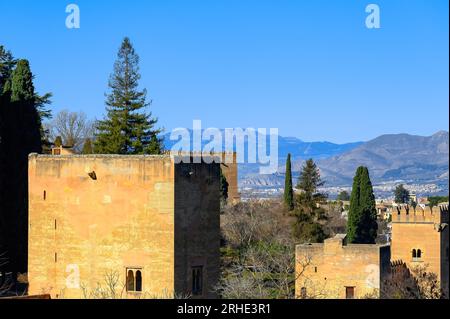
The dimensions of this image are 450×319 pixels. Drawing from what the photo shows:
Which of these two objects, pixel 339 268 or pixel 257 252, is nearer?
pixel 339 268

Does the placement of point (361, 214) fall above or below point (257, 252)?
above

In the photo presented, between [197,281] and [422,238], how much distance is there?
19.5 metres

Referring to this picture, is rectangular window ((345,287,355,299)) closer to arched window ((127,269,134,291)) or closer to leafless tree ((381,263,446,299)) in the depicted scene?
leafless tree ((381,263,446,299))

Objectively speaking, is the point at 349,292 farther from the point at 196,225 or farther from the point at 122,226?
the point at 122,226

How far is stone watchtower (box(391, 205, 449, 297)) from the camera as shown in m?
46.3

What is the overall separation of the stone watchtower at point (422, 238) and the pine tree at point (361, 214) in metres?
4.16

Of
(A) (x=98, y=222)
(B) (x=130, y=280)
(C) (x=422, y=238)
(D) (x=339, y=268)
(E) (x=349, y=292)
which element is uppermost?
(A) (x=98, y=222)

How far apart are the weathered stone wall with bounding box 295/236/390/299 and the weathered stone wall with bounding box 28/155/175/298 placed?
7.93m

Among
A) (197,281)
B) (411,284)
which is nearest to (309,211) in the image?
(411,284)

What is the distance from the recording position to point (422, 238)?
1860 inches

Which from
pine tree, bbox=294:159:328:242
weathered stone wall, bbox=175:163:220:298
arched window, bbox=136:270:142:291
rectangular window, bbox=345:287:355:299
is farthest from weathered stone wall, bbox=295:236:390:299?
pine tree, bbox=294:159:328:242

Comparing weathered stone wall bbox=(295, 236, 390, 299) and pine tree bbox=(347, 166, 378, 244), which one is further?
pine tree bbox=(347, 166, 378, 244)
